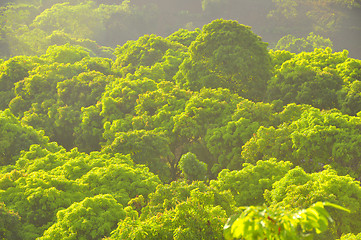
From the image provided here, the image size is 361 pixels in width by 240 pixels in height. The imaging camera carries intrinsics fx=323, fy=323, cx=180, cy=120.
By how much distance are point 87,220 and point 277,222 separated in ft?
37.9

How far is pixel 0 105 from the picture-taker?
110 ft

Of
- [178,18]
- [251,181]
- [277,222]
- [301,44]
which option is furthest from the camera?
[178,18]

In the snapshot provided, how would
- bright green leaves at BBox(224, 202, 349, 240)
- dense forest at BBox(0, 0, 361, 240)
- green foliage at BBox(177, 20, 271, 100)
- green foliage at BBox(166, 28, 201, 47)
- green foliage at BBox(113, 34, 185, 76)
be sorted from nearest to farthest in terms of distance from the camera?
bright green leaves at BBox(224, 202, 349, 240)
dense forest at BBox(0, 0, 361, 240)
green foliage at BBox(177, 20, 271, 100)
green foliage at BBox(113, 34, 185, 76)
green foliage at BBox(166, 28, 201, 47)

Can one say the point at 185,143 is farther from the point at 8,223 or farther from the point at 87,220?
the point at 8,223

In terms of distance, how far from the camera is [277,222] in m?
4.15

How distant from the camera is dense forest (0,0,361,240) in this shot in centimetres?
1317

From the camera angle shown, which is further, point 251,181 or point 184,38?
point 184,38

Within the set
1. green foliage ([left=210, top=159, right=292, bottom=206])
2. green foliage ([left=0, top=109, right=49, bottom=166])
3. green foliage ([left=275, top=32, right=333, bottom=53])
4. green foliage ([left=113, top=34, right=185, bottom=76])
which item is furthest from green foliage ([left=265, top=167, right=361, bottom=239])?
green foliage ([left=275, top=32, right=333, bottom=53])

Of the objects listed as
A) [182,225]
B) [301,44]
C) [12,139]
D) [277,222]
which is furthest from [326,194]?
[301,44]

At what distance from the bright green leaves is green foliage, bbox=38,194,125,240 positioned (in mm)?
11228

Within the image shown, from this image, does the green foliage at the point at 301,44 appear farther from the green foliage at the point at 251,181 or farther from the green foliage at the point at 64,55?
the green foliage at the point at 251,181

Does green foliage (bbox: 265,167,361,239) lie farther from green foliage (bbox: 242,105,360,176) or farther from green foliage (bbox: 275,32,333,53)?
green foliage (bbox: 275,32,333,53)

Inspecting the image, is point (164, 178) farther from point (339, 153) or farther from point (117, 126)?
point (339, 153)

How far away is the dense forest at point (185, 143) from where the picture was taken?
13.2 meters
